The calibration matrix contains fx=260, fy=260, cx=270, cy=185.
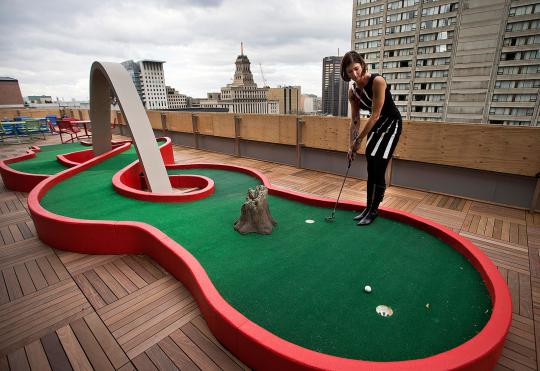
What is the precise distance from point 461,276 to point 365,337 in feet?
4.11

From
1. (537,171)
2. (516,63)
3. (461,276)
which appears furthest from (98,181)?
(516,63)

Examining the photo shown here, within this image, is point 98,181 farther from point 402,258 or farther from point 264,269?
point 402,258

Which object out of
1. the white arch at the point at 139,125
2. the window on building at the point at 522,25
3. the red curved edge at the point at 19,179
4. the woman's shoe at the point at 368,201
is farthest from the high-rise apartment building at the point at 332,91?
the woman's shoe at the point at 368,201

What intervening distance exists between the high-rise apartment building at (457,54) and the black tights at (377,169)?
2465 inches

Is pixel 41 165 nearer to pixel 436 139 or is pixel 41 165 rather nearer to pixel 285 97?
pixel 436 139

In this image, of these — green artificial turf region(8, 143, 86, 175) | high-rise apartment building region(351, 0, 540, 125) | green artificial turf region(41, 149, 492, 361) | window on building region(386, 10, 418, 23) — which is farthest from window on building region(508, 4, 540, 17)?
green artificial turf region(8, 143, 86, 175)

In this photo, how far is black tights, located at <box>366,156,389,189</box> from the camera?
298cm

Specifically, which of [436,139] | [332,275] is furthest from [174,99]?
[332,275]

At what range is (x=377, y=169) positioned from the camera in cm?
303

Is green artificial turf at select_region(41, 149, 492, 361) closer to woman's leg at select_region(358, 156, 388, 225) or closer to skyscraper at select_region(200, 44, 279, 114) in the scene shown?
woman's leg at select_region(358, 156, 388, 225)

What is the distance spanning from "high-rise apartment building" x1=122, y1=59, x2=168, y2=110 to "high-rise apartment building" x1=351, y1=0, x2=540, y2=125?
3217 inches

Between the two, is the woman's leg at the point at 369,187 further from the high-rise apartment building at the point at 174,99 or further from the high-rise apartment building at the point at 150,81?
the high-rise apartment building at the point at 174,99

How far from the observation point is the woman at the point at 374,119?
268 centimetres

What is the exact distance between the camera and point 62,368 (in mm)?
1689
